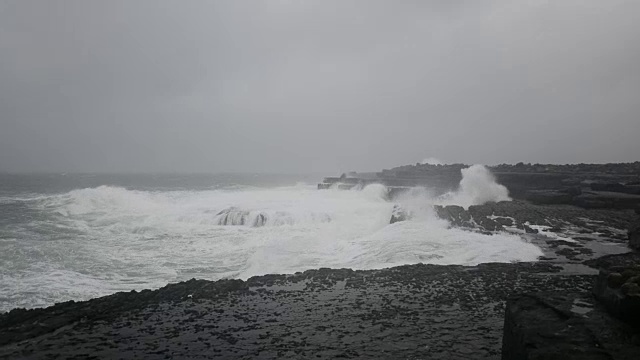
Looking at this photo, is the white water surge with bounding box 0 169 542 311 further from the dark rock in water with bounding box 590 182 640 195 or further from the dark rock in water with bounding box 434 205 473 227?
the dark rock in water with bounding box 590 182 640 195

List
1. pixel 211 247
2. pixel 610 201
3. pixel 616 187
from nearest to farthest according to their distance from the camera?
1. pixel 211 247
2. pixel 610 201
3. pixel 616 187

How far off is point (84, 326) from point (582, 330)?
9761 millimetres

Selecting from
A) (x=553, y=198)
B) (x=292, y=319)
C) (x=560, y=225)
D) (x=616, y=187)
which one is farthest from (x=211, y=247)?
(x=616, y=187)

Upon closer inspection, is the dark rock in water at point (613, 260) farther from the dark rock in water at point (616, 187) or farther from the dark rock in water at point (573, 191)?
the dark rock in water at point (616, 187)

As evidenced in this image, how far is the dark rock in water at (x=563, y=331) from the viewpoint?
4.64m

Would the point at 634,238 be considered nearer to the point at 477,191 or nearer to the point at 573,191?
the point at 573,191

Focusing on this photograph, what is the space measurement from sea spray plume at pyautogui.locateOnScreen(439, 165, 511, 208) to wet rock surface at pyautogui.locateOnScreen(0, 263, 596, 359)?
85.6 ft

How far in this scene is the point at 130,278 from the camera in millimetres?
12758

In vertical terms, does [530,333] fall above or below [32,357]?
above

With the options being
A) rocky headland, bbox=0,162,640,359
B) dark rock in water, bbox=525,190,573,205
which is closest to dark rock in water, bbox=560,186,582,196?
dark rock in water, bbox=525,190,573,205

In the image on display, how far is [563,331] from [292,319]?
17.9ft

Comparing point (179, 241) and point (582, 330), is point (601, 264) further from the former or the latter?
point (179, 241)

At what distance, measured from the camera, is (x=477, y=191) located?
128 feet

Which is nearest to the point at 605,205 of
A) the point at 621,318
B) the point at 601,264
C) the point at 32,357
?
the point at 601,264
